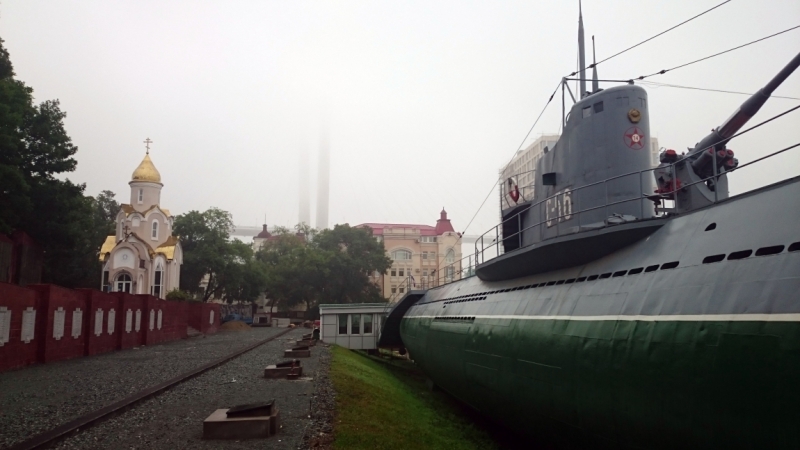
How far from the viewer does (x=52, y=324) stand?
20422mm

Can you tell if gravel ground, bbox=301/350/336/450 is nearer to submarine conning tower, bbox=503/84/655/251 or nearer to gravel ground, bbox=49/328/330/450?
gravel ground, bbox=49/328/330/450

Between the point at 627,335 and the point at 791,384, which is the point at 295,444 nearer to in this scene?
the point at 627,335

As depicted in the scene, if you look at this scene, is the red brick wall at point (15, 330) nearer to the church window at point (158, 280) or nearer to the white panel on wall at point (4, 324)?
the white panel on wall at point (4, 324)

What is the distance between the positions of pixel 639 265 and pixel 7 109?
31.0 metres

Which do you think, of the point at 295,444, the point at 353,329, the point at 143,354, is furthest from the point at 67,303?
the point at 353,329

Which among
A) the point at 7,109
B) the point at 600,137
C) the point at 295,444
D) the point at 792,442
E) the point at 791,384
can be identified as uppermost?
the point at 7,109

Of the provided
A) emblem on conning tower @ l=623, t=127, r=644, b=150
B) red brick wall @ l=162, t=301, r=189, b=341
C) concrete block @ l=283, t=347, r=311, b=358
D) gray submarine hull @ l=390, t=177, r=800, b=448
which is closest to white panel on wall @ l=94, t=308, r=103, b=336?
concrete block @ l=283, t=347, r=311, b=358

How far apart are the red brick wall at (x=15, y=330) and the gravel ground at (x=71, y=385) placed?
42cm

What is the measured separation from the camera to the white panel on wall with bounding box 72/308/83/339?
22.4 metres

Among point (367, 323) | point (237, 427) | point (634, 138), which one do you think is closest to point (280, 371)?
point (237, 427)

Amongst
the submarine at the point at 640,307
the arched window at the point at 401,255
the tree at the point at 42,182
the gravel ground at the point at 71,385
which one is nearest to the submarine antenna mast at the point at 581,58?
the submarine at the point at 640,307

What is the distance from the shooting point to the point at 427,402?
67.2ft

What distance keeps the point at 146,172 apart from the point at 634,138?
5207cm

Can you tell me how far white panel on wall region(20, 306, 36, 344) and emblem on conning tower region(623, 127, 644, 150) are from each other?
17776 millimetres
